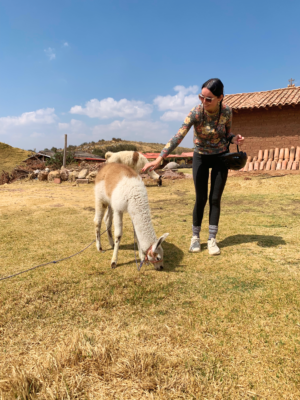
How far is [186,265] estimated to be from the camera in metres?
3.73

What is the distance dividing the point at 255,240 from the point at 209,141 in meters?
2.15

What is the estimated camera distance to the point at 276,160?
1401 cm

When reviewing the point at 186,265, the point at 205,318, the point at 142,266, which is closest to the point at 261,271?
the point at 186,265

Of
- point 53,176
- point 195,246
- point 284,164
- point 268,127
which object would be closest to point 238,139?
point 195,246

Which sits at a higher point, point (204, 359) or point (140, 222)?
point (140, 222)

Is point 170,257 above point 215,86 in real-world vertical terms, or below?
below

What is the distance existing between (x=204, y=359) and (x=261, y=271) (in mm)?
1886

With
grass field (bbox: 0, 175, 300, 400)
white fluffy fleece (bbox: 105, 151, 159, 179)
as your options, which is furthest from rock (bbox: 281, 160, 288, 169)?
white fluffy fleece (bbox: 105, 151, 159, 179)

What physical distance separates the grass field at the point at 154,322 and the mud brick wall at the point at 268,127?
1181 centimetres

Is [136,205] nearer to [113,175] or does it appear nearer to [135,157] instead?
[113,175]

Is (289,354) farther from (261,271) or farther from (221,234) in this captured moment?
(221,234)

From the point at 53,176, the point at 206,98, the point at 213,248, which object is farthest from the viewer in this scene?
the point at 53,176

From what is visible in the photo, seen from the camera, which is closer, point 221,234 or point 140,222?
point 140,222

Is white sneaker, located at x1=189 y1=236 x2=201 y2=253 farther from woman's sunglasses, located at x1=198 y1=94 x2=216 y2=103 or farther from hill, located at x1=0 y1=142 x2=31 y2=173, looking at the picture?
hill, located at x1=0 y1=142 x2=31 y2=173
